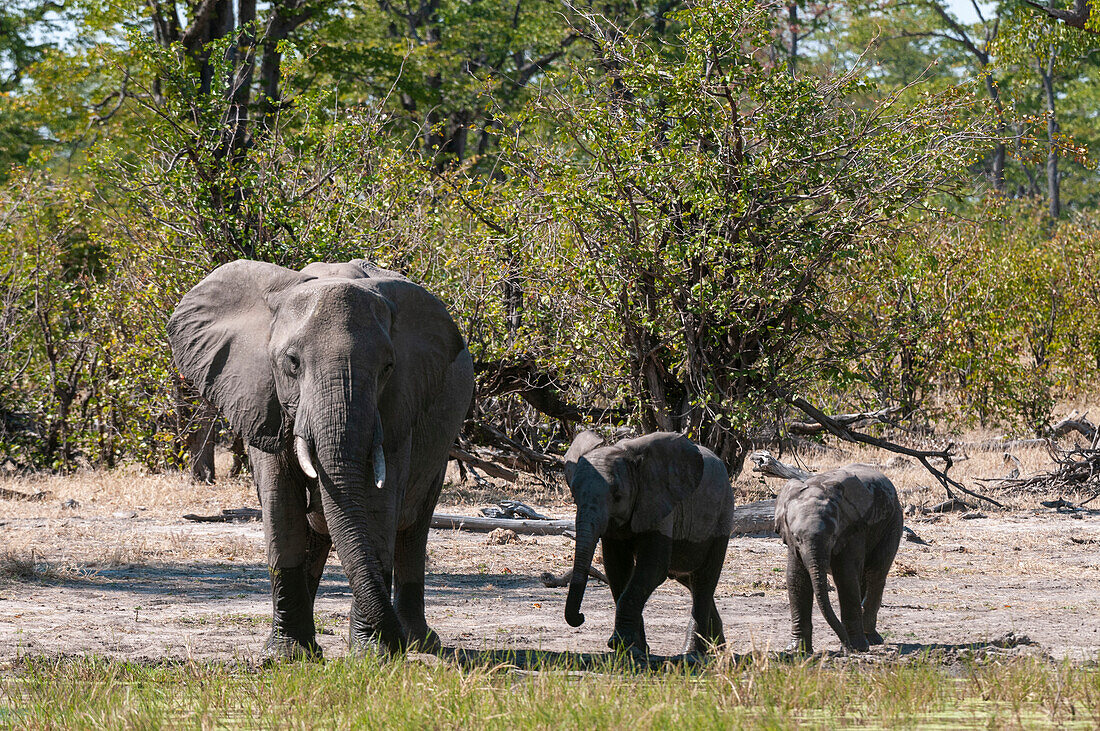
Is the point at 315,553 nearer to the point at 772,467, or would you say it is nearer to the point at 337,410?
the point at 337,410

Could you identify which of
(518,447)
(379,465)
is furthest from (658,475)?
(518,447)

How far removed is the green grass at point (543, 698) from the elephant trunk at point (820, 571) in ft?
4.31

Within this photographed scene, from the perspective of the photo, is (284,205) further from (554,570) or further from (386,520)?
(386,520)

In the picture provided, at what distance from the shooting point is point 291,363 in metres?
6.39

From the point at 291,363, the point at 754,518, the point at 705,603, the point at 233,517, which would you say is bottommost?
the point at 233,517

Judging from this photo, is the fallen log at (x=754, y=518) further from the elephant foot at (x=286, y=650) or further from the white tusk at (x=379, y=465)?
the white tusk at (x=379, y=465)

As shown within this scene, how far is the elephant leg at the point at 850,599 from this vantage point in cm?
758

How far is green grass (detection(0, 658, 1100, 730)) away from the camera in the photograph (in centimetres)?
479

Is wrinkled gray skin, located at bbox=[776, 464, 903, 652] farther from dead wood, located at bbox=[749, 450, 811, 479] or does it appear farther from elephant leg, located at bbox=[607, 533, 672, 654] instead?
dead wood, located at bbox=[749, 450, 811, 479]

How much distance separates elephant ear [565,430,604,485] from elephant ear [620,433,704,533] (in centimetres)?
19

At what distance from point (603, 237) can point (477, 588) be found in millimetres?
4571

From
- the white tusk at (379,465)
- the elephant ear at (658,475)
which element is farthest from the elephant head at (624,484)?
the white tusk at (379,465)

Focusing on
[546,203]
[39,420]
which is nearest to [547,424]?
[546,203]

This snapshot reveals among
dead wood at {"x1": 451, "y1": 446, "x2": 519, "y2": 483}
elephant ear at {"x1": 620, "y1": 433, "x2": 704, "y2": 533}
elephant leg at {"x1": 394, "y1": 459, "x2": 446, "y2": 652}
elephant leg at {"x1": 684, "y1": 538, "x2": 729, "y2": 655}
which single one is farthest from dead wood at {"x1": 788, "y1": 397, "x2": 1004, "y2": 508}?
elephant leg at {"x1": 394, "y1": 459, "x2": 446, "y2": 652}
